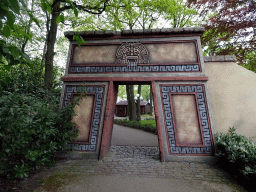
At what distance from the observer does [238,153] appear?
3.62m

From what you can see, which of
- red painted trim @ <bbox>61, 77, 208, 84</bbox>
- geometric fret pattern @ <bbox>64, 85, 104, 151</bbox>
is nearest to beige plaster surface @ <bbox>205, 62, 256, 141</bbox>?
red painted trim @ <bbox>61, 77, 208, 84</bbox>

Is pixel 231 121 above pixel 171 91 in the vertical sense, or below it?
below

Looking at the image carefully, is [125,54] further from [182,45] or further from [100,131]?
[100,131]

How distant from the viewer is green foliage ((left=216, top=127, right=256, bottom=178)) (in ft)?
10.8

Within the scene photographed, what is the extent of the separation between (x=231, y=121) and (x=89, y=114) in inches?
179

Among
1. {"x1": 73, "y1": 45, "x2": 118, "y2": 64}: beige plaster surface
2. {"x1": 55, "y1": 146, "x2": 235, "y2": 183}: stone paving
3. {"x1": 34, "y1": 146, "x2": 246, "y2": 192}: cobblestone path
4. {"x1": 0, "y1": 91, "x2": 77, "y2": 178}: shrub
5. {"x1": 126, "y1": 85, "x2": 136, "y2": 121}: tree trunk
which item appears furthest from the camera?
{"x1": 126, "y1": 85, "x2": 136, "y2": 121}: tree trunk

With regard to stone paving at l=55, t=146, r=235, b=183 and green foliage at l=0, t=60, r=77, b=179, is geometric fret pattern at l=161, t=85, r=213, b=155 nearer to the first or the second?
stone paving at l=55, t=146, r=235, b=183

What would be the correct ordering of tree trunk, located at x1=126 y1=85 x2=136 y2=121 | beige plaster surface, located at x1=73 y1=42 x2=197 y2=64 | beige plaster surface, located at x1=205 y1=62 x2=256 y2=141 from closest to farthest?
beige plaster surface, located at x1=205 y1=62 x2=256 y2=141
beige plaster surface, located at x1=73 y1=42 x2=197 y2=64
tree trunk, located at x1=126 y1=85 x2=136 y2=121

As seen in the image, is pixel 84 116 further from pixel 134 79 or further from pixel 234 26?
pixel 234 26

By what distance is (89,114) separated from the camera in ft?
16.2

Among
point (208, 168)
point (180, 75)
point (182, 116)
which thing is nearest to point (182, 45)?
point (180, 75)

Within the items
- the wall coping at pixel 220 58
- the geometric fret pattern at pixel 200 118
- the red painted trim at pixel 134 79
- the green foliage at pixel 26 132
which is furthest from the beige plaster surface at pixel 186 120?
the green foliage at pixel 26 132

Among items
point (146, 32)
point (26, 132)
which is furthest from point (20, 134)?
point (146, 32)

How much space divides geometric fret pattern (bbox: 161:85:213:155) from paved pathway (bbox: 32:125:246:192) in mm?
381
